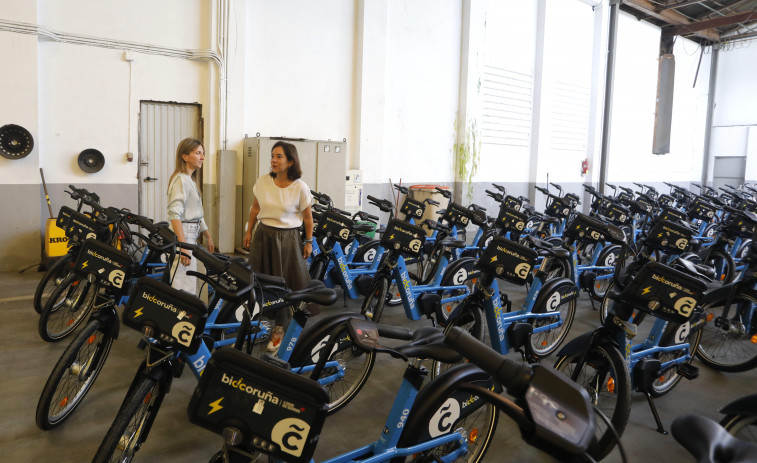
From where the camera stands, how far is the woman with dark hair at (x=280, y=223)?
127 inches

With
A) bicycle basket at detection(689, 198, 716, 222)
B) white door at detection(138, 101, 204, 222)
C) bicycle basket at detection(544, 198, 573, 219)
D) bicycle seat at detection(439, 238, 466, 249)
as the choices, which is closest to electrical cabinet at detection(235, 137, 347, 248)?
white door at detection(138, 101, 204, 222)

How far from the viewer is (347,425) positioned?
2.58 metres

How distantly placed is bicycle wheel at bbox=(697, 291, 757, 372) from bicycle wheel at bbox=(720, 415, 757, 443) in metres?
1.50

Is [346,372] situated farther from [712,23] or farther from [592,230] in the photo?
[712,23]

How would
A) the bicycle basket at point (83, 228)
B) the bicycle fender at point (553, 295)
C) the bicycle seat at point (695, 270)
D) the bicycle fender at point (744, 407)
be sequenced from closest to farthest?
the bicycle fender at point (744, 407) < the bicycle seat at point (695, 270) < the bicycle fender at point (553, 295) < the bicycle basket at point (83, 228)

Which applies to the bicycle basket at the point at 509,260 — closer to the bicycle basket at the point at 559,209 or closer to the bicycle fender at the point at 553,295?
the bicycle fender at the point at 553,295

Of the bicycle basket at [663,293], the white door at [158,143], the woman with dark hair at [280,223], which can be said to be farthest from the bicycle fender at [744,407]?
the white door at [158,143]

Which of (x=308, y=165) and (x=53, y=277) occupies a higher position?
(x=308, y=165)

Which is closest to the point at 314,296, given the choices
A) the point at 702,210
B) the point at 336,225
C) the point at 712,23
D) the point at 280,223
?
the point at 280,223

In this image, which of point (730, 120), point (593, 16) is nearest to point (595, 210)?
point (593, 16)

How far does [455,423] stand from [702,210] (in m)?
6.35

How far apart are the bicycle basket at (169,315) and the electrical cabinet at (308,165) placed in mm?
4660

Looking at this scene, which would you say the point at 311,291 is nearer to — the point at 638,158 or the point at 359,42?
the point at 359,42

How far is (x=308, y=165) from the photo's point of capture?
22.1 ft
